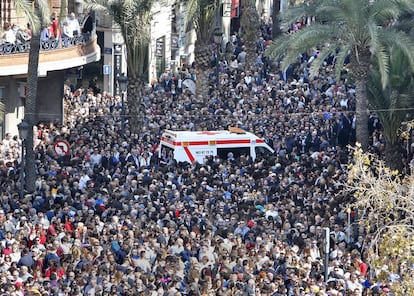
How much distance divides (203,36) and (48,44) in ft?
22.9

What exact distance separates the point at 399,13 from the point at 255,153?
16.9 feet

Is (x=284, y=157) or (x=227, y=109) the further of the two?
(x=227, y=109)

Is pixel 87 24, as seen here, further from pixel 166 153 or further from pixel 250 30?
pixel 166 153

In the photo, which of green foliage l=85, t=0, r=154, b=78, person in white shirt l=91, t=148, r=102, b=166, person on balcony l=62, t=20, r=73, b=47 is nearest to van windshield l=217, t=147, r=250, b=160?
person in white shirt l=91, t=148, r=102, b=166

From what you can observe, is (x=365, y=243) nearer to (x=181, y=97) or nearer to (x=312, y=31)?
(x=312, y=31)

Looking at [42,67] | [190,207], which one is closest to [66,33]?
[42,67]

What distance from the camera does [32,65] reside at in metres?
36.1

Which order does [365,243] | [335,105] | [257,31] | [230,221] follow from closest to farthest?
[365,243] < [230,221] < [335,105] < [257,31]

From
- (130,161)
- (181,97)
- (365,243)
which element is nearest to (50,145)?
(130,161)

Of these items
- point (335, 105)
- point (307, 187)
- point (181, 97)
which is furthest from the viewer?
point (181, 97)

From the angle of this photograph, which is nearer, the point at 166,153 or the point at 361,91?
the point at 361,91

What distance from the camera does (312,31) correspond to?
37000 mm

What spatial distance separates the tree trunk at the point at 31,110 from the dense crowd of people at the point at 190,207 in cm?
33

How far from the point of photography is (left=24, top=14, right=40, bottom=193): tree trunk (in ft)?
112
